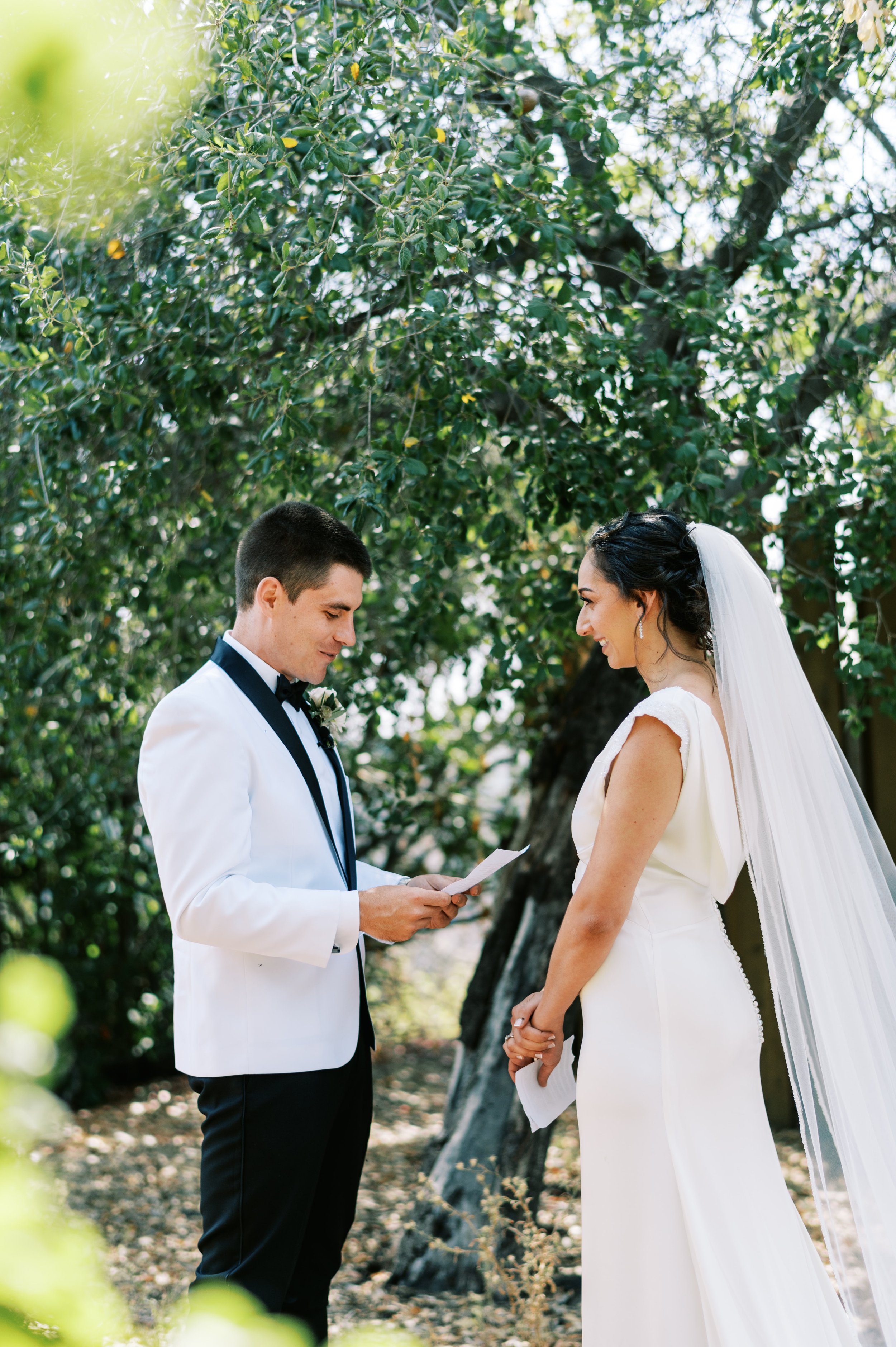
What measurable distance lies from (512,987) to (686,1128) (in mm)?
1922

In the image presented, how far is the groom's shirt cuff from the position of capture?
209cm

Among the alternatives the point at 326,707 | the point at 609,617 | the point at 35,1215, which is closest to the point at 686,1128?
the point at 609,617

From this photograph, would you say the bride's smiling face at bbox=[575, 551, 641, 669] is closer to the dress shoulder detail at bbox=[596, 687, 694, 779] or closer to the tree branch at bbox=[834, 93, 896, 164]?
the dress shoulder detail at bbox=[596, 687, 694, 779]

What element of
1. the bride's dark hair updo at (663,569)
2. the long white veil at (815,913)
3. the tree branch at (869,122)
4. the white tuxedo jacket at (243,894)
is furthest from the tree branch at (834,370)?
the white tuxedo jacket at (243,894)

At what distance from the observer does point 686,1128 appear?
213 centimetres

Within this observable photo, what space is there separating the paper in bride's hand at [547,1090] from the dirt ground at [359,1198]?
1451 mm

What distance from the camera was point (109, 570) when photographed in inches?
156

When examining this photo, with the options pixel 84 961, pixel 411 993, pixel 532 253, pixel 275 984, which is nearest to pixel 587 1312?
pixel 275 984

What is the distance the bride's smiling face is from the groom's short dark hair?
0.50 metres

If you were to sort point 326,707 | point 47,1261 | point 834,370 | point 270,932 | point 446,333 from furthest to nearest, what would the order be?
point 834,370
point 446,333
point 326,707
point 270,932
point 47,1261

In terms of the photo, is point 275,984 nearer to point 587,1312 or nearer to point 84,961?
point 587,1312

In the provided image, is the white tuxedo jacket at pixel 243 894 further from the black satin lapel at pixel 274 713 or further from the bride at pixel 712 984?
the bride at pixel 712 984

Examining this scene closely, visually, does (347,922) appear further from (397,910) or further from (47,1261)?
(47,1261)

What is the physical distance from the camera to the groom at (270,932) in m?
2.07
